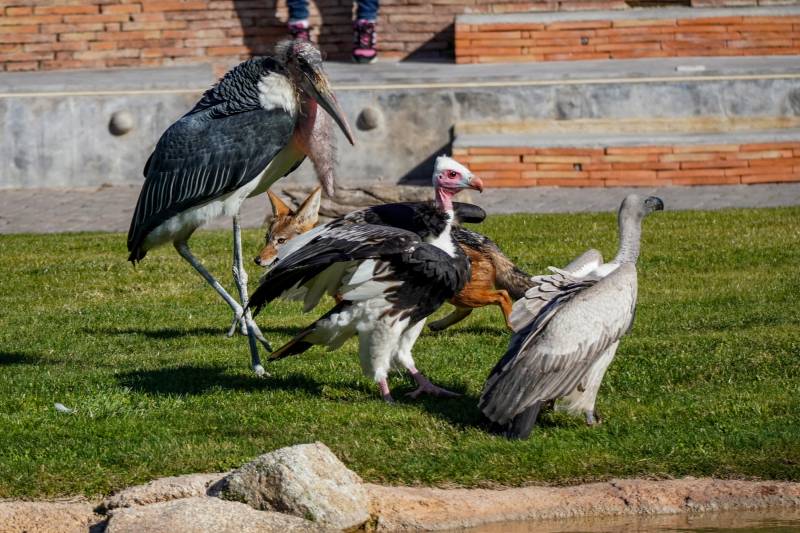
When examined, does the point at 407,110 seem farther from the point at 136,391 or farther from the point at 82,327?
the point at 136,391

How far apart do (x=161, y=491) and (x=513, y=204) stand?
8682mm

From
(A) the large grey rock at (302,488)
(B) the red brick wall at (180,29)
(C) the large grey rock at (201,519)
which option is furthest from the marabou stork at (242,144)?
(B) the red brick wall at (180,29)

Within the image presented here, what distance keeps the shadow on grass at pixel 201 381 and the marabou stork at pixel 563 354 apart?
1.47 metres

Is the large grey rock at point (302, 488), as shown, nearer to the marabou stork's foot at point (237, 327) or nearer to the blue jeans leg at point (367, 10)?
the marabou stork's foot at point (237, 327)

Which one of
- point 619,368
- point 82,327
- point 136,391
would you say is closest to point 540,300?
point 619,368

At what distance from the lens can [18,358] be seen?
920 centimetres

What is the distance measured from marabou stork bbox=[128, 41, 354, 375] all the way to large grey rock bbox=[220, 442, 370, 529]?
Answer: 2252 mm

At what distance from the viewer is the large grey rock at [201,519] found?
18.7ft

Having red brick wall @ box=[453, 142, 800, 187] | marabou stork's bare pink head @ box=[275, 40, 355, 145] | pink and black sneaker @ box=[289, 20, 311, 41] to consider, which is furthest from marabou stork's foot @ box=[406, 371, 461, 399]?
pink and black sneaker @ box=[289, 20, 311, 41]

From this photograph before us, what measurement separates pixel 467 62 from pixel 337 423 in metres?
11.3

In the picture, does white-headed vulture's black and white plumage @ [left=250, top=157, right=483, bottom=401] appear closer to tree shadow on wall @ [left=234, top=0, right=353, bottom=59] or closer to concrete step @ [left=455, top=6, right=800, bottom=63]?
concrete step @ [left=455, top=6, right=800, bottom=63]

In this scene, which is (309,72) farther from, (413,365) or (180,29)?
(180,29)

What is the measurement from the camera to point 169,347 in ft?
30.8

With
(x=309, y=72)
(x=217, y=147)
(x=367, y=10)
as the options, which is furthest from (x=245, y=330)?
(x=367, y=10)
